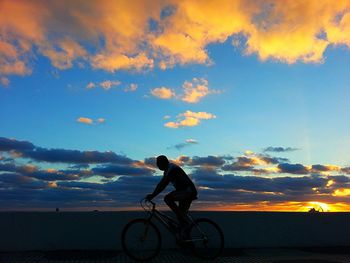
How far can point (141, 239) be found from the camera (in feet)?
30.1

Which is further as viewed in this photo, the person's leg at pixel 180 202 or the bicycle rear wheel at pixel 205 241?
the bicycle rear wheel at pixel 205 241

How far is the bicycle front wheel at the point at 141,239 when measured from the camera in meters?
9.17

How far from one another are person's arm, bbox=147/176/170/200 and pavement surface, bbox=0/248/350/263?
4.01 ft

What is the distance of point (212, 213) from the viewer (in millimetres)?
10547

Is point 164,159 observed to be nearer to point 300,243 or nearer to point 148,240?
point 148,240

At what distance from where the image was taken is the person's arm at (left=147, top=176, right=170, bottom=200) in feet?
29.6

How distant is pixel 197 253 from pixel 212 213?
1.41 meters

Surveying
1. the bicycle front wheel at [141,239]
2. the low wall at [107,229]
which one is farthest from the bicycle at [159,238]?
the low wall at [107,229]

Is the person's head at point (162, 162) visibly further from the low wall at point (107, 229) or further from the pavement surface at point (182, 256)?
the pavement surface at point (182, 256)

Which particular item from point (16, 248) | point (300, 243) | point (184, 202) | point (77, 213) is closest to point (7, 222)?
point (16, 248)

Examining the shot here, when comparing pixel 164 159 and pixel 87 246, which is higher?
pixel 164 159

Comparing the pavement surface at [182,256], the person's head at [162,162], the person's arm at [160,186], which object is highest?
the person's head at [162,162]

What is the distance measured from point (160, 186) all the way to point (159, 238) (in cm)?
99

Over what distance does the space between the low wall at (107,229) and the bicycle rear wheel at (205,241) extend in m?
1.05
